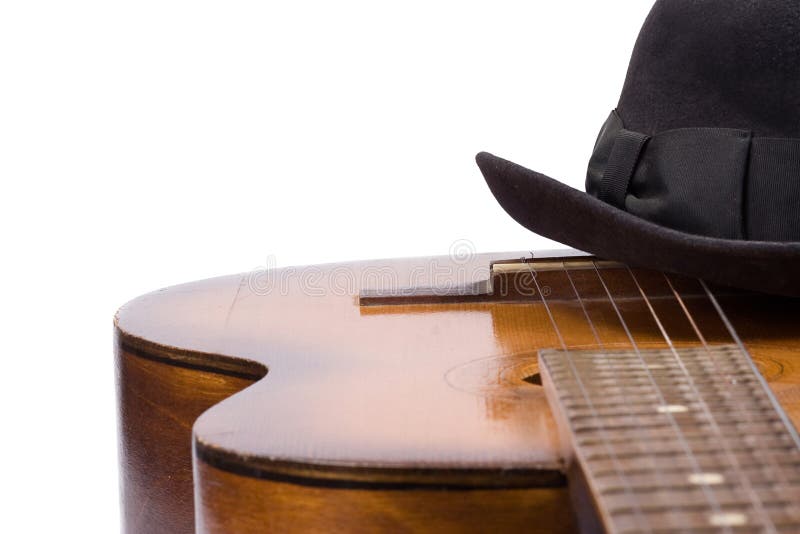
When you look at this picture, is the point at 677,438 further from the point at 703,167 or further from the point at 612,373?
the point at 703,167

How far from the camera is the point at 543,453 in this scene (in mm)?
669

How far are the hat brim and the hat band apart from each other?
0.07 m

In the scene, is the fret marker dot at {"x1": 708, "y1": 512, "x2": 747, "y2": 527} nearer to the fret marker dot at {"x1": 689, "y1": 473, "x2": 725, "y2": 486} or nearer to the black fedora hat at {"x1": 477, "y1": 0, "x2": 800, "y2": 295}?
the fret marker dot at {"x1": 689, "y1": 473, "x2": 725, "y2": 486}

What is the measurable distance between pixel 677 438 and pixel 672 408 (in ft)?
0.16

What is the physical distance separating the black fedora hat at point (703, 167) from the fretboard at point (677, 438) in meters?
0.17

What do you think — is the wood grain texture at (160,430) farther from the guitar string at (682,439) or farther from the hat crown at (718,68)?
the hat crown at (718,68)

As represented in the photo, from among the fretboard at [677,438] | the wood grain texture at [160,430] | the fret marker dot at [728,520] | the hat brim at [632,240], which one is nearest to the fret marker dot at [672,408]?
the fretboard at [677,438]

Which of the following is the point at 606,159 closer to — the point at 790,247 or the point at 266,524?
the point at 790,247

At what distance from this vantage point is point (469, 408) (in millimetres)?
765

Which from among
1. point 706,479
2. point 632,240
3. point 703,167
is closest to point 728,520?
point 706,479

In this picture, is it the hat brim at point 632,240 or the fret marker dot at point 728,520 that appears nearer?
the fret marker dot at point 728,520

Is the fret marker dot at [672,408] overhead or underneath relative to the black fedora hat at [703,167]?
underneath

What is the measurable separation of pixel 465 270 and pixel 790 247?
19.9 inches

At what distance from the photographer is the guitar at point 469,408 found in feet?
2.06
